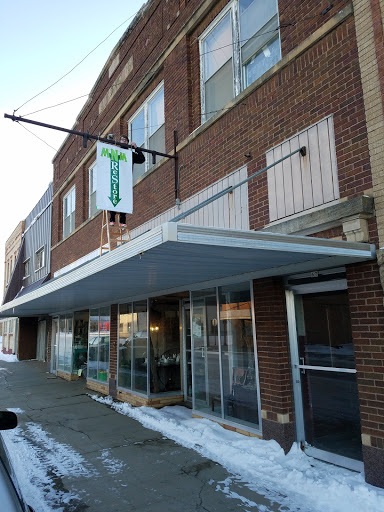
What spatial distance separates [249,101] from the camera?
6.68 meters

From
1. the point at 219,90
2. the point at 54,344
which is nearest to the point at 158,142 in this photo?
the point at 219,90

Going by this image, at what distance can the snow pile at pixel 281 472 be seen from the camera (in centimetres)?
410

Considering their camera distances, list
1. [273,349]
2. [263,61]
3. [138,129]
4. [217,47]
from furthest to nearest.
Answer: [138,129]
[217,47]
[263,61]
[273,349]

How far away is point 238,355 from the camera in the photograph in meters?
6.62

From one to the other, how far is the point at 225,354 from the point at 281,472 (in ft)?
7.64

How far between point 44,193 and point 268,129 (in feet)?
60.4

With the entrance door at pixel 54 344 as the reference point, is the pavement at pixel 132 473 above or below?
below

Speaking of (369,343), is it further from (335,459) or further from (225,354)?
(225,354)

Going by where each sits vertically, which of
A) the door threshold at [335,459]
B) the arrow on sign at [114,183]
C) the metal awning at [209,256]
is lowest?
the door threshold at [335,459]

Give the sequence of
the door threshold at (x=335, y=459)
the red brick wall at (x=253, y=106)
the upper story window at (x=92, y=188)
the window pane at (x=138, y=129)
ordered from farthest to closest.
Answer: the upper story window at (x=92, y=188) < the window pane at (x=138, y=129) < the red brick wall at (x=253, y=106) < the door threshold at (x=335, y=459)

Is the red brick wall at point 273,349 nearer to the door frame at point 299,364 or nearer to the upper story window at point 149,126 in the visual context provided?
the door frame at point 299,364

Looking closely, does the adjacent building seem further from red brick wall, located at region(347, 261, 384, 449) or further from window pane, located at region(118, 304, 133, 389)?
red brick wall, located at region(347, 261, 384, 449)

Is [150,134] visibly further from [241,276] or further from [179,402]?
[179,402]

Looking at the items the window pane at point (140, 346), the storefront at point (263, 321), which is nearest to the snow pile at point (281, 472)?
the storefront at point (263, 321)
